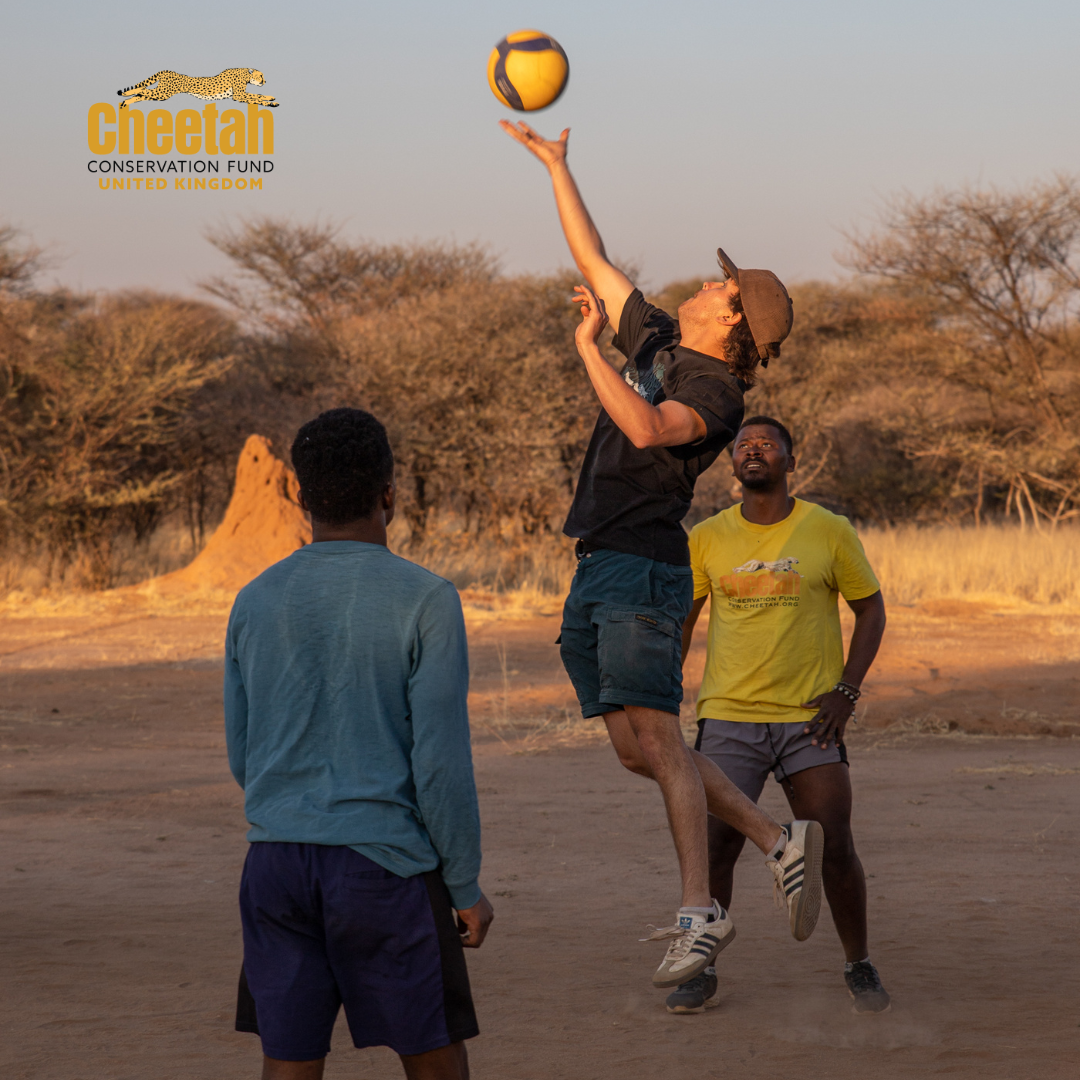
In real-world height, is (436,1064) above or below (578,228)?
below

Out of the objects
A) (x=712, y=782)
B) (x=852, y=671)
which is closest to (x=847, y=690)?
(x=852, y=671)

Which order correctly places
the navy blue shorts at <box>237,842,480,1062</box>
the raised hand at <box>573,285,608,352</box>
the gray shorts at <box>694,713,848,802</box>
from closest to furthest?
the navy blue shorts at <box>237,842,480,1062</box>, the raised hand at <box>573,285,608,352</box>, the gray shorts at <box>694,713,848,802</box>

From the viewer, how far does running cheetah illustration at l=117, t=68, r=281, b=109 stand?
11742 millimetres

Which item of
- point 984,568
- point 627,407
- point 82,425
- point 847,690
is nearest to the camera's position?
point 627,407

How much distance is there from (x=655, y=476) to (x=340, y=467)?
60.0 inches

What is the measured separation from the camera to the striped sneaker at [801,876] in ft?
11.4

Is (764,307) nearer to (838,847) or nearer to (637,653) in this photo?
(637,653)

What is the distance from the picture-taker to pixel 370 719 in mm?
2254

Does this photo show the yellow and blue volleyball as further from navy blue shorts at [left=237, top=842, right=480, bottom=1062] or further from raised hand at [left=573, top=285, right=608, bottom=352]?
navy blue shorts at [left=237, top=842, right=480, bottom=1062]

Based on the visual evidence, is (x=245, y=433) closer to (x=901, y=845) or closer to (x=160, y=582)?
(x=160, y=582)

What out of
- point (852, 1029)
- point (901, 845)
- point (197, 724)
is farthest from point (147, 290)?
point (852, 1029)

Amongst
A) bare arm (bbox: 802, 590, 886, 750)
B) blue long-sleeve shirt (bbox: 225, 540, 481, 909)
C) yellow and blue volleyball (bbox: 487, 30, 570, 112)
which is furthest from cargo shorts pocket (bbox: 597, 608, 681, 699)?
yellow and blue volleyball (bbox: 487, 30, 570, 112)

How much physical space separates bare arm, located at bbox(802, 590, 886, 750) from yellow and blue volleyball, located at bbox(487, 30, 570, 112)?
6.84 feet

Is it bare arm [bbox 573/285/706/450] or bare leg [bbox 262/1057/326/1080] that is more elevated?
bare arm [bbox 573/285/706/450]
